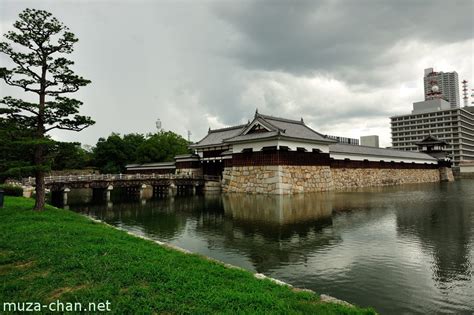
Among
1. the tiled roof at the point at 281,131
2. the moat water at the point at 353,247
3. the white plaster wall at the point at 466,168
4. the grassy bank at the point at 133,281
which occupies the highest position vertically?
the tiled roof at the point at 281,131

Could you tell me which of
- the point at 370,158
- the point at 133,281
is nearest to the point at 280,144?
the point at 370,158

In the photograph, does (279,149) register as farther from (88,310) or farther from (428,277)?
(88,310)

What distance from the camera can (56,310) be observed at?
14.1ft

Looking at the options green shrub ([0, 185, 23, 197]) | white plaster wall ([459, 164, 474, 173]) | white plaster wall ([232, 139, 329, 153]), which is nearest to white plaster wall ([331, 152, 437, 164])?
white plaster wall ([232, 139, 329, 153])

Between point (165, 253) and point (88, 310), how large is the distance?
11.1ft

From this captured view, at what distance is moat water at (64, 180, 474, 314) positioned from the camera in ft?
20.4

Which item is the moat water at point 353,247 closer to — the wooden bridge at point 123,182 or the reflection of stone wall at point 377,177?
the wooden bridge at point 123,182

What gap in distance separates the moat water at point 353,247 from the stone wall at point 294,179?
9.40 metres

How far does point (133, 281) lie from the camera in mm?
5406

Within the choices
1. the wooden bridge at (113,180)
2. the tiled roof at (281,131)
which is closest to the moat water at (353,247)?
the wooden bridge at (113,180)

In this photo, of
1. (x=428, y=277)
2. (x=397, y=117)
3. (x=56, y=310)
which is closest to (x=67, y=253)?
(x=56, y=310)

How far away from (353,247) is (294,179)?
61.5 feet

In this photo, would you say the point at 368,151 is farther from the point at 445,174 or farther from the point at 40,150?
the point at 40,150

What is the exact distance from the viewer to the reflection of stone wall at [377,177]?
118 ft
